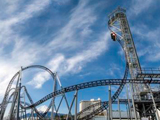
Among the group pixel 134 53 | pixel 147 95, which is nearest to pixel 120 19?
pixel 134 53

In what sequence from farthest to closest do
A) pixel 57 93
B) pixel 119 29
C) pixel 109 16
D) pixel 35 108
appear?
pixel 109 16 → pixel 119 29 → pixel 35 108 → pixel 57 93

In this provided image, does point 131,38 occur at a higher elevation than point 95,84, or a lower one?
higher

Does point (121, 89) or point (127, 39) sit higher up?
point (127, 39)

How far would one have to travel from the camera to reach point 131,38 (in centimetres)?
2620

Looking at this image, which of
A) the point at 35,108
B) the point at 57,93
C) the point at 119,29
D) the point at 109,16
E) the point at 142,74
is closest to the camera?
the point at 142,74

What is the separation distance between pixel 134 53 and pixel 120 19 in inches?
323

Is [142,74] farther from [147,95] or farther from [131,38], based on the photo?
[131,38]

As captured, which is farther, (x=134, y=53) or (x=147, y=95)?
(x=134, y=53)

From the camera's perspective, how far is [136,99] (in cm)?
1967

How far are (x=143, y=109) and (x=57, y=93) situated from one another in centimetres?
1217

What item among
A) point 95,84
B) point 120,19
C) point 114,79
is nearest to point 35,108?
point 95,84

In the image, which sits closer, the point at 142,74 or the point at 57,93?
the point at 142,74

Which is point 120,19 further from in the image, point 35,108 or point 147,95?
point 35,108

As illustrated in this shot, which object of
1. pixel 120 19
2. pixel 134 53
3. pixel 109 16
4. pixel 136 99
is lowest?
pixel 136 99
